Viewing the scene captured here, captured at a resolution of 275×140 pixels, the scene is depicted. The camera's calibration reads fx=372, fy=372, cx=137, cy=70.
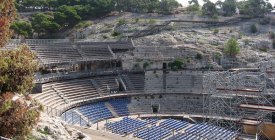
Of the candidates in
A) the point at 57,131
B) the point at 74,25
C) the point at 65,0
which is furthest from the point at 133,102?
the point at 65,0

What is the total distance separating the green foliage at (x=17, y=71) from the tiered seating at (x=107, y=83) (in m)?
33.5

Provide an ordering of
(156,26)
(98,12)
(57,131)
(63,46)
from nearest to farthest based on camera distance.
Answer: (57,131)
(63,46)
(156,26)
(98,12)

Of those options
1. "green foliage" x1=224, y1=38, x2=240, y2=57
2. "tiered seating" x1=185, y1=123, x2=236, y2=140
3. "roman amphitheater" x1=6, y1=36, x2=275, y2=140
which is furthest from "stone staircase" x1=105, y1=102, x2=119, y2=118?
"green foliage" x1=224, y1=38, x2=240, y2=57

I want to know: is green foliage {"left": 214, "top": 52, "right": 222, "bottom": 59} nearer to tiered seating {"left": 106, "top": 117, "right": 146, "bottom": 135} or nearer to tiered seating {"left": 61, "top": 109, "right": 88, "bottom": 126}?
→ tiered seating {"left": 106, "top": 117, "right": 146, "bottom": 135}

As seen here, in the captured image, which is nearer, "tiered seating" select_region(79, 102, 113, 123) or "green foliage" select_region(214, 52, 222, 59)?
"tiered seating" select_region(79, 102, 113, 123)

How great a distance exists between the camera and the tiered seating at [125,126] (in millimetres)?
35062

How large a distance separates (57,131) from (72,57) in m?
33.5

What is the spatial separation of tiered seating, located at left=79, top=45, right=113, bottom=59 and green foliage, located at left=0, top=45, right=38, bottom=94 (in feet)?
125

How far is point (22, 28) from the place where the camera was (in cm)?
6256

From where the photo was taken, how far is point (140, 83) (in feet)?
162

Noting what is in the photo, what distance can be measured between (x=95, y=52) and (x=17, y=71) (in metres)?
39.9

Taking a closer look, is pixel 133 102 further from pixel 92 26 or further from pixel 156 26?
pixel 92 26

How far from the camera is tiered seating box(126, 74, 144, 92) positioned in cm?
4819

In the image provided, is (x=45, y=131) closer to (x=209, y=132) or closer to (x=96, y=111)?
(x=209, y=132)
